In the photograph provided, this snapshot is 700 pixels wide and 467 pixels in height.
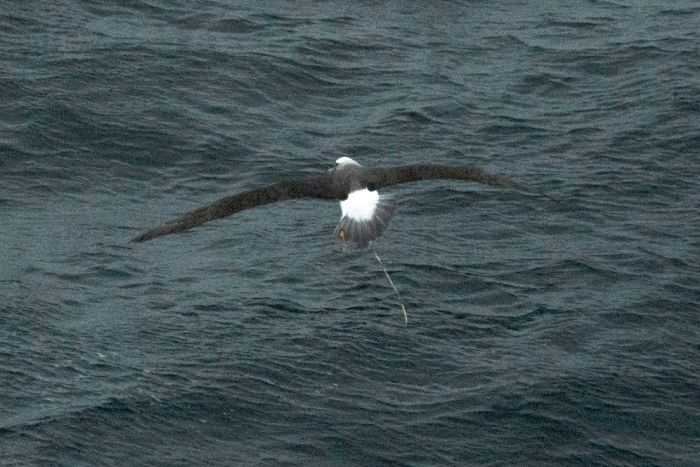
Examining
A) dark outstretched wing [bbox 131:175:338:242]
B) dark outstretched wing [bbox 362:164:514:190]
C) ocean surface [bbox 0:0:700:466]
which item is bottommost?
ocean surface [bbox 0:0:700:466]

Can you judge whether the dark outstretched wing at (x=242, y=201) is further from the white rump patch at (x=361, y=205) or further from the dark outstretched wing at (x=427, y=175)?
the dark outstretched wing at (x=427, y=175)

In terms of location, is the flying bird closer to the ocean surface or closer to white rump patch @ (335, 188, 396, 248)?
white rump patch @ (335, 188, 396, 248)

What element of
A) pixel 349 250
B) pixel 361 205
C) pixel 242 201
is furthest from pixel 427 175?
pixel 349 250

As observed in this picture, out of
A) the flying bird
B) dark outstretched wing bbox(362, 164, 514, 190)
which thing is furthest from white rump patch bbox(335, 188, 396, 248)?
dark outstretched wing bbox(362, 164, 514, 190)

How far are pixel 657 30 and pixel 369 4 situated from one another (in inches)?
248

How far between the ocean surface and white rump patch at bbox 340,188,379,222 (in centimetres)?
332

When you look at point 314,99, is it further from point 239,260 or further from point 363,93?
point 239,260

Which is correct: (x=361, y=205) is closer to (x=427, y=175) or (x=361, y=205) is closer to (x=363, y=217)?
(x=363, y=217)

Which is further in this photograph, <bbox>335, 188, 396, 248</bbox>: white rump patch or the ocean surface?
the ocean surface

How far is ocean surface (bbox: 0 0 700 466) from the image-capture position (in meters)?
23.6

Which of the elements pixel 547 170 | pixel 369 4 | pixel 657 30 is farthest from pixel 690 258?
pixel 369 4

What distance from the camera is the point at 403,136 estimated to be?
32.2 meters

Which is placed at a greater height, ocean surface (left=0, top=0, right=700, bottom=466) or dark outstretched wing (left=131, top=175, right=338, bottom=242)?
dark outstretched wing (left=131, top=175, right=338, bottom=242)

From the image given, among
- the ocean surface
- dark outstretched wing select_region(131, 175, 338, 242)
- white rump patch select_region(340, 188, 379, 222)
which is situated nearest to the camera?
dark outstretched wing select_region(131, 175, 338, 242)
